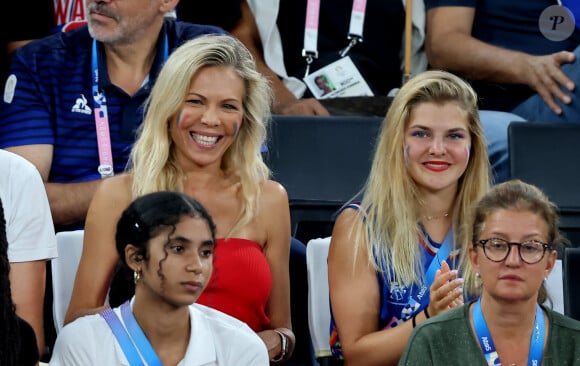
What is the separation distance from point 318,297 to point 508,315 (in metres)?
0.72

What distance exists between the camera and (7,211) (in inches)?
125

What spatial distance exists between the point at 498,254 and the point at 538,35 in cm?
199

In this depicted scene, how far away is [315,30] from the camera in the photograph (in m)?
4.59

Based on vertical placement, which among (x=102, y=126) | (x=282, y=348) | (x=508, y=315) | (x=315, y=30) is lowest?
(x=282, y=348)

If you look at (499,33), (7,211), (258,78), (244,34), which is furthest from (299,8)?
(7,211)

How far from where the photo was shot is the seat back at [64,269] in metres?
3.29

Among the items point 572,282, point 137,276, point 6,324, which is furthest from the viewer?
point 572,282

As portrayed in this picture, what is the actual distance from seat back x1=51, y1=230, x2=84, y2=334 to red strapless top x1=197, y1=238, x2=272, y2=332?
15.3 inches

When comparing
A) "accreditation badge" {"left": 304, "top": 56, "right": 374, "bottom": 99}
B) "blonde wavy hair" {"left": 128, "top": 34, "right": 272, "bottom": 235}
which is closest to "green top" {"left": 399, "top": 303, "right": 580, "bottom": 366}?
"blonde wavy hair" {"left": 128, "top": 34, "right": 272, "bottom": 235}

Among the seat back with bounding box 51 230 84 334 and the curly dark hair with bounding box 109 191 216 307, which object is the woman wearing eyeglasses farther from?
the seat back with bounding box 51 230 84 334

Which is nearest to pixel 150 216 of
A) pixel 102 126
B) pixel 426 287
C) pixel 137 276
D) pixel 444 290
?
pixel 137 276

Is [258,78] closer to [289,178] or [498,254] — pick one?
[289,178]

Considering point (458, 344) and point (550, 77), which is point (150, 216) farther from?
point (550, 77)

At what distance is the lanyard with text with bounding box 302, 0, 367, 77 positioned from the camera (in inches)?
181
